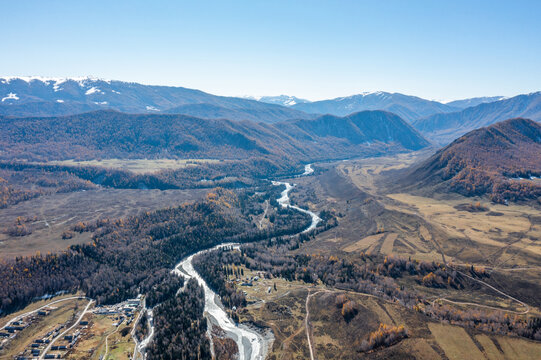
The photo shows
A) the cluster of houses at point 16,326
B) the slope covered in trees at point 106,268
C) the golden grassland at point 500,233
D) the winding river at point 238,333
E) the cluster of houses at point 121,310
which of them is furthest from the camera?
the golden grassland at point 500,233

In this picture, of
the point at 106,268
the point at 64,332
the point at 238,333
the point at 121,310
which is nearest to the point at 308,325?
the point at 238,333

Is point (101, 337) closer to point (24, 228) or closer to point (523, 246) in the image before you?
point (24, 228)

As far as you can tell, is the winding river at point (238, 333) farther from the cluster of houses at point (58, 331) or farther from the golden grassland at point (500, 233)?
the golden grassland at point (500, 233)

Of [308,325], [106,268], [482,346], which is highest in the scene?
[482,346]

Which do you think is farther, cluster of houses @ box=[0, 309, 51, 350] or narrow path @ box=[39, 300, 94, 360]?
cluster of houses @ box=[0, 309, 51, 350]

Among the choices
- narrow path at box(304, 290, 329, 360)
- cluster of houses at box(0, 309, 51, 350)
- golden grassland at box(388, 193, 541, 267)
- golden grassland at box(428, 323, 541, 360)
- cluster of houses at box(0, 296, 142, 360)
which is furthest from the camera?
golden grassland at box(388, 193, 541, 267)

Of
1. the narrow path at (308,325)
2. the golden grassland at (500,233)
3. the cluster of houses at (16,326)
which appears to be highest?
the golden grassland at (500,233)

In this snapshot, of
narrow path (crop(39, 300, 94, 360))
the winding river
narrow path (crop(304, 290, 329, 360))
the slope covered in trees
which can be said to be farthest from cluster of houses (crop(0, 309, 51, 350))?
narrow path (crop(304, 290, 329, 360))

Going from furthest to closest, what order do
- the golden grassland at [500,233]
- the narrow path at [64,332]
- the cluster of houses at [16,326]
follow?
the golden grassland at [500,233] → the cluster of houses at [16,326] → the narrow path at [64,332]

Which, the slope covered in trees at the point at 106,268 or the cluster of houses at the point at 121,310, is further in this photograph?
the slope covered in trees at the point at 106,268

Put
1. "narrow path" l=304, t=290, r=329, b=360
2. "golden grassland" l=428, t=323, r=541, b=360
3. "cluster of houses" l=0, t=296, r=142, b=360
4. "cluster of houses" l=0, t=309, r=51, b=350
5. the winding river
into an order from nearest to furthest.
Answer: "golden grassland" l=428, t=323, r=541, b=360, "narrow path" l=304, t=290, r=329, b=360, "cluster of houses" l=0, t=296, r=142, b=360, the winding river, "cluster of houses" l=0, t=309, r=51, b=350

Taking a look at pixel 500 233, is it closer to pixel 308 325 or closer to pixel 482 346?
pixel 482 346

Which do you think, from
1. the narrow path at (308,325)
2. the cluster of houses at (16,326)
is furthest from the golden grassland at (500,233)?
the cluster of houses at (16,326)

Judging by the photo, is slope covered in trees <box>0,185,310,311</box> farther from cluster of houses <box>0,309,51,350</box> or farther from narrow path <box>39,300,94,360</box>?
cluster of houses <box>0,309,51,350</box>
